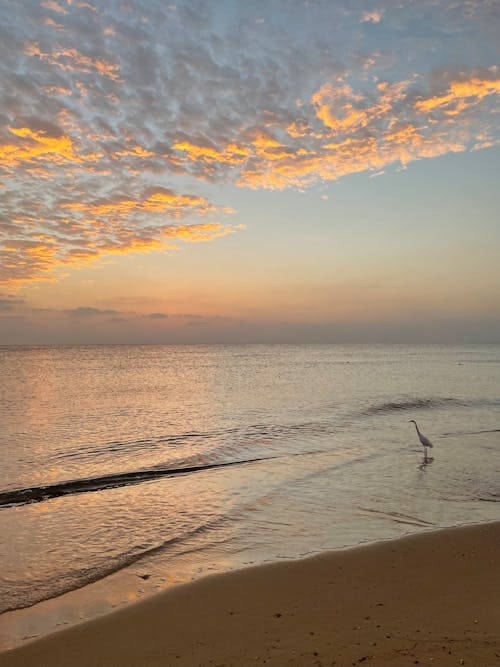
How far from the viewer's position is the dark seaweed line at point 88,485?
12.3 metres

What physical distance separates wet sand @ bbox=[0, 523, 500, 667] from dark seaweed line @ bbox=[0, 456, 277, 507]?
7.10 m

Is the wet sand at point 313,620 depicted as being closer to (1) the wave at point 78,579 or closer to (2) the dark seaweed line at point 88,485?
(1) the wave at point 78,579

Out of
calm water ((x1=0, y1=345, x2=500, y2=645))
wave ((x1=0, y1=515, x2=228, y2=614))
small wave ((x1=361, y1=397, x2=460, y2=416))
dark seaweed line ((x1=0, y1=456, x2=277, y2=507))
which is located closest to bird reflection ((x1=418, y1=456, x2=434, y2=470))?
calm water ((x1=0, y1=345, x2=500, y2=645))

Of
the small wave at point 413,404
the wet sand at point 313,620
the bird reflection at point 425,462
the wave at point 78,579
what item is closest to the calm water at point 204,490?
the wave at point 78,579

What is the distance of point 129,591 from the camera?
6.98 metres

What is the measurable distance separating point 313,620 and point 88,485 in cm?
962

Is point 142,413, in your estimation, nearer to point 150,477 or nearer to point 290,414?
point 290,414

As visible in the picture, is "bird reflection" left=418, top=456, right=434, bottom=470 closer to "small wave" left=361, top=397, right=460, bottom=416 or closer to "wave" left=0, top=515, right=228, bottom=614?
"wave" left=0, top=515, right=228, bottom=614

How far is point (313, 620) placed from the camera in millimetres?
5664

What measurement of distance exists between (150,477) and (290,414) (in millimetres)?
14601

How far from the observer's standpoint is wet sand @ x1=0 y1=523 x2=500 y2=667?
4887mm

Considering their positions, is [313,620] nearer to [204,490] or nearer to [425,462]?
[204,490]

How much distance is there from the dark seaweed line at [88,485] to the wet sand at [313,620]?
710 centimetres


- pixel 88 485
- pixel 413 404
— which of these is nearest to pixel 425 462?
pixel 88 485
